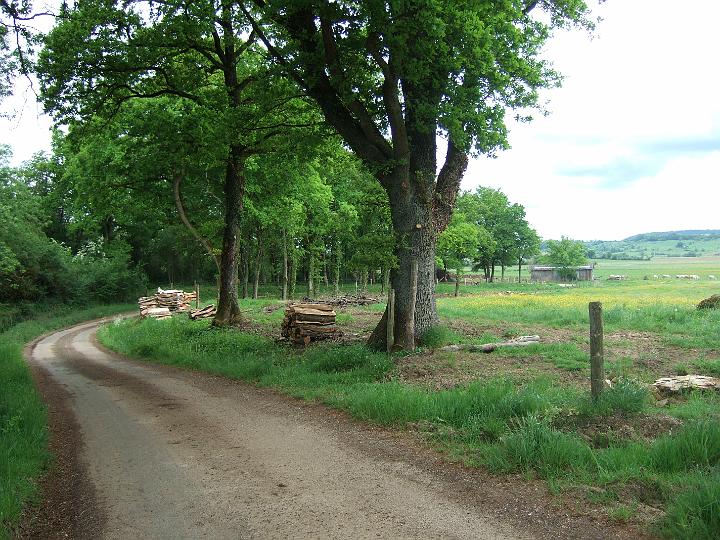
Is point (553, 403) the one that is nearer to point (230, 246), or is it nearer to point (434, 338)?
point (434, 338)

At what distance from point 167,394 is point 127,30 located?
38.6 ft

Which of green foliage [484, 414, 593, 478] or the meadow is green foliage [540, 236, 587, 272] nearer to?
the meadow

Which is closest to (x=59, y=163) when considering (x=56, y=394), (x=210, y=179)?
(x=210, y=179)

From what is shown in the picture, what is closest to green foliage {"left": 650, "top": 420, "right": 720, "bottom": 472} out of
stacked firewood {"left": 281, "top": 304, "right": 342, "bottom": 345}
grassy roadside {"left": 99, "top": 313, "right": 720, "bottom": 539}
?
grassy roadside {"left": 99, "top": 313, "right": 720, "bottom": 539}

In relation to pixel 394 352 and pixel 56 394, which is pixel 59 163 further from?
pixel 394 352

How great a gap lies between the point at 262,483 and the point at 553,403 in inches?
160

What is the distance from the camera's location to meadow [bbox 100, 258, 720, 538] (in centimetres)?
471

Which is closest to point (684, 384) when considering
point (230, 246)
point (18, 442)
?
point (18, 442)

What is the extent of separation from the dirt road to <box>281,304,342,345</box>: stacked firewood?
17.8 ft

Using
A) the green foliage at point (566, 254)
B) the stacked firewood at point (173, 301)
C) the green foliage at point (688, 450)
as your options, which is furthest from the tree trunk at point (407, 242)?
the green foliage at point (566, 254)

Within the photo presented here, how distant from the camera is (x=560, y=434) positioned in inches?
223

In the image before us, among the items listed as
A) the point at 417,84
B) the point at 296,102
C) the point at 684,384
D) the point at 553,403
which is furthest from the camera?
the point at 296,102

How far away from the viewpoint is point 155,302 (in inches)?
1288

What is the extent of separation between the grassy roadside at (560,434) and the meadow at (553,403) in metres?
0.01
